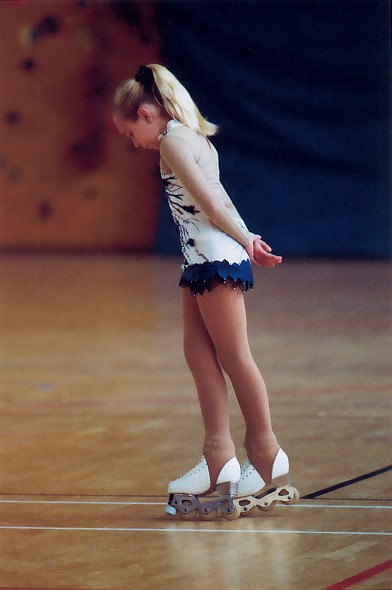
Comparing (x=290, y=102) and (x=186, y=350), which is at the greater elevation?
(x=290, y=102)

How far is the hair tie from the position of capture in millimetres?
2860

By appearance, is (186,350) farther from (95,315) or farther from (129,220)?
(129,220)

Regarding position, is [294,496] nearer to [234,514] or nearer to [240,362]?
[234,514]

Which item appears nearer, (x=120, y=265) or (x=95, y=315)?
(x=95, y=315)

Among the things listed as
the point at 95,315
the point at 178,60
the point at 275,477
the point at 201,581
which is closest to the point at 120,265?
the point at 178,60

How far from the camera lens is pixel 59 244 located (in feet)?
37.5

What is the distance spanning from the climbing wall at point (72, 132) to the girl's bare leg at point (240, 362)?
8.57 meters

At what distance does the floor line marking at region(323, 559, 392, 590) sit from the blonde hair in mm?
1152

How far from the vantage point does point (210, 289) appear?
2.81 metres

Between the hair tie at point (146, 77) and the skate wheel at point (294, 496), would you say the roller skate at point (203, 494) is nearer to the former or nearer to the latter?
the skate wheel at point (294, 496)

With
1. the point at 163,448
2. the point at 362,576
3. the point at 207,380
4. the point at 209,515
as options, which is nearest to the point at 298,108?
the point at 163,448

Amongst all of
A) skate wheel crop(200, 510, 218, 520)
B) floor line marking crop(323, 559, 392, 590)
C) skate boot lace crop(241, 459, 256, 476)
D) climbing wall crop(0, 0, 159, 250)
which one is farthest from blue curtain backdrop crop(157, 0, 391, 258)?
floor line marking crop(323, 559, 392, 590)

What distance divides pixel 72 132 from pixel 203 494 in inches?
346

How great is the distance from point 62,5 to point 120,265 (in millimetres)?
2759
